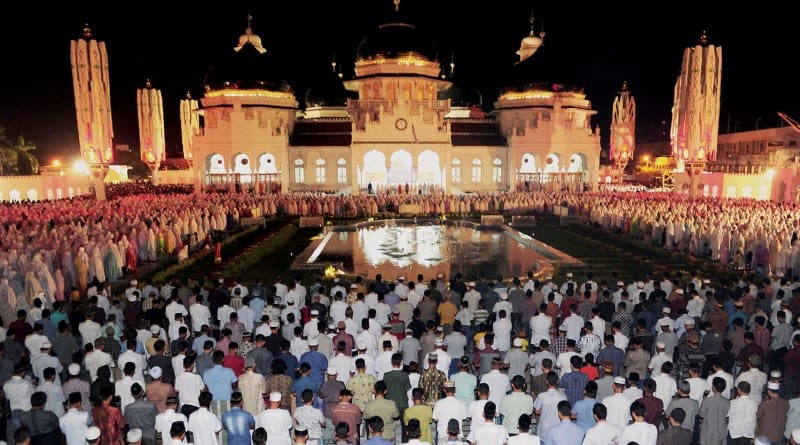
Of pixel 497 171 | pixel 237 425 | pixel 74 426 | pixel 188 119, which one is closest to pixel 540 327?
pixel 237 425

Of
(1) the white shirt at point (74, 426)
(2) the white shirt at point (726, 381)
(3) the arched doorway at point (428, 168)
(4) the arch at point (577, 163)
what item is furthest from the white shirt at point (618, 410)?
(4) the arch at point (577, 163)

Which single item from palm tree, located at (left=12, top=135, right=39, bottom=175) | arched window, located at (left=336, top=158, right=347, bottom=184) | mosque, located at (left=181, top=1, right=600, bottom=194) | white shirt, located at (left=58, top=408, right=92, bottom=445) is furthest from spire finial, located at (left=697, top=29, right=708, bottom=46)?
palm tree, located at (left=12, top=135, right=39, bottom=175)

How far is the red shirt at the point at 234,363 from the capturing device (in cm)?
680

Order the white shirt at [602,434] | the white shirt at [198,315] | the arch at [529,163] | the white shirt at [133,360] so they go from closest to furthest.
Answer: the white shirt at [602,434], the white shirt at [133,360], the white shirt at [198,315], the arch at [529,163]

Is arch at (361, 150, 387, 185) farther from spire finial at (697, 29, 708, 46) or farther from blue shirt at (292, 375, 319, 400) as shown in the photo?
blue shirt at (292, 375, 319, 400)

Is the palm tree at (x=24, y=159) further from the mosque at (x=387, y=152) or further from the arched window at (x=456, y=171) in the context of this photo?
the arched window at (x=456, y=171)

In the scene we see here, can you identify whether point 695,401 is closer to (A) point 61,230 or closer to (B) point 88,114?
(A) point 61,230

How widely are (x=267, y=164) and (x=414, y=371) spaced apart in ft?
129

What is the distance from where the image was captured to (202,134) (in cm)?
4294

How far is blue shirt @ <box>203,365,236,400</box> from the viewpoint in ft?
20.8

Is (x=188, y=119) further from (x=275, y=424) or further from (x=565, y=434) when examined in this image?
(x=565, y=434)

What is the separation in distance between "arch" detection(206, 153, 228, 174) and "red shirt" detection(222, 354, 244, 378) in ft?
126

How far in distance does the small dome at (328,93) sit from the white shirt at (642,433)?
1852 inches

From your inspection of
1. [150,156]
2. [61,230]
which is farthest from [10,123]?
[61,230]
